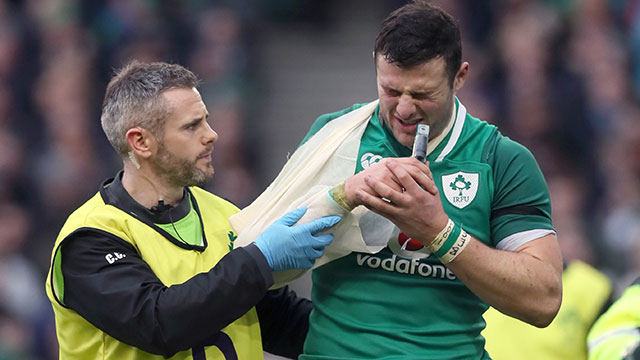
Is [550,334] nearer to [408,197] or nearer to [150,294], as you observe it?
[408,197]

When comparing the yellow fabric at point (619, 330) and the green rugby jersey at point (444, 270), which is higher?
the green rugby jersey at point (444, 270)

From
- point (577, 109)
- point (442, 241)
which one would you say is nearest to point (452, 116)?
point (442, 241)

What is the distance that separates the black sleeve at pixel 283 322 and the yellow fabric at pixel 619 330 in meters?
1.04

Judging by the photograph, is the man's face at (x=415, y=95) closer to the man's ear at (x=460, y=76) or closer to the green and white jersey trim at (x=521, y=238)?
the man's ear at (x=460, y=76)

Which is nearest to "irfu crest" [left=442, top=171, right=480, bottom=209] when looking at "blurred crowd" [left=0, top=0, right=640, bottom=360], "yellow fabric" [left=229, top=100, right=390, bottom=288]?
"yellow fabric" [left=229, top=100, right=390, bottom=288]

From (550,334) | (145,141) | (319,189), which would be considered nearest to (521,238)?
(319,189)

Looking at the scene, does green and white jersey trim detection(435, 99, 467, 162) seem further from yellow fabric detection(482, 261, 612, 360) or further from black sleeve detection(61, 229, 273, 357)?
yellow fabric detection(482, 261, 612, 360)

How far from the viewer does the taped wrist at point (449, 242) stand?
7.95 feet

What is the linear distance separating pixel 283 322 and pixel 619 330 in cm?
117

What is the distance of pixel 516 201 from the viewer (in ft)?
8.39

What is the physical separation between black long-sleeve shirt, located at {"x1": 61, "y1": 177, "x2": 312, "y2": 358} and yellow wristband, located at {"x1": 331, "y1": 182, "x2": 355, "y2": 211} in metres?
0.28

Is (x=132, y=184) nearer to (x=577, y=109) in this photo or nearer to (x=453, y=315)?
(x=453, y=315)

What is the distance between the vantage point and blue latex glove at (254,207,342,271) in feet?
8.44

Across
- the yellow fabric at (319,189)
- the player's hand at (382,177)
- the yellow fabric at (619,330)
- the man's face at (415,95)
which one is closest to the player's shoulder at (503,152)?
the man's face at (415,95)
